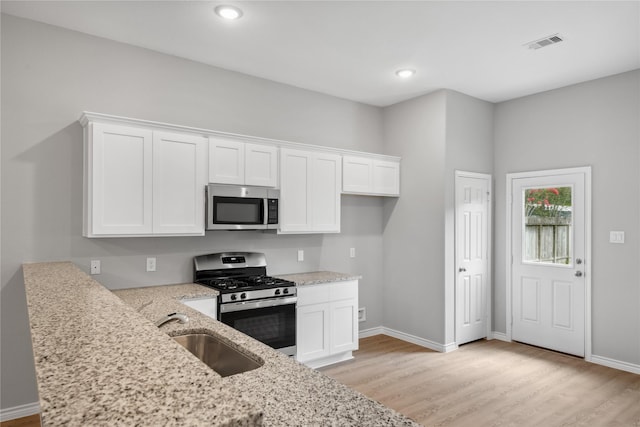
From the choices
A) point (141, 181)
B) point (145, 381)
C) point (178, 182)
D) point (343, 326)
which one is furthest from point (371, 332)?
point (145, 381)

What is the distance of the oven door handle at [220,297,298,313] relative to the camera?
3248 millimetres

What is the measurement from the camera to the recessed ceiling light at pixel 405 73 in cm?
398

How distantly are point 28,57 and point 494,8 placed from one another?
3.52 meters

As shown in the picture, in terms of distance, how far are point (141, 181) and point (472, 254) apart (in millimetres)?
3791

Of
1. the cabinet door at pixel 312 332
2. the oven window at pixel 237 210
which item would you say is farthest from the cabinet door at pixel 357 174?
the cabinet door at pixel 312 332

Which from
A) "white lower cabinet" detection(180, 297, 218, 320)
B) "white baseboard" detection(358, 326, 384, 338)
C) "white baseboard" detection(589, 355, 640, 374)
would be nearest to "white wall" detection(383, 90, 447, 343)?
"white baseboard" detection(358, 326, 384, 338)

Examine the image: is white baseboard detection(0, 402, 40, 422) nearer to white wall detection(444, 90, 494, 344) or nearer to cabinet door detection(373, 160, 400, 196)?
cabinet door detection(373, 160, 400, 196)

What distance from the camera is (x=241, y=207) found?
3.64 meters

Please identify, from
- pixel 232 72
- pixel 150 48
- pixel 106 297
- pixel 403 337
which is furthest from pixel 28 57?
pixel 403 337

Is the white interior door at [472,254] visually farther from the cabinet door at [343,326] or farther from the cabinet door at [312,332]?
the cabinet door at [312,332]

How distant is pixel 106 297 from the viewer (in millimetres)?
1565

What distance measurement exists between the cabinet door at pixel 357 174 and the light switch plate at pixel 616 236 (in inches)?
99.9

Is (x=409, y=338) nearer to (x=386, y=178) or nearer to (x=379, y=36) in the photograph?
(x=386, y=178)

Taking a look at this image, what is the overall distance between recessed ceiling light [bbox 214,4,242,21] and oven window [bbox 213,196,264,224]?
1.46m
